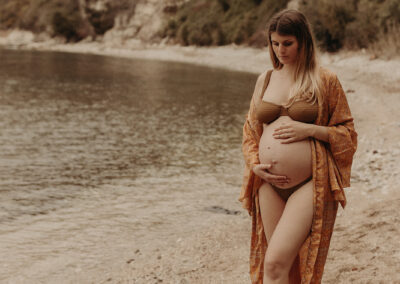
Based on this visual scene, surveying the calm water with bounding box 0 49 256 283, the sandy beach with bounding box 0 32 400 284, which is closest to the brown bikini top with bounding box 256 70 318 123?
the sandy beach with bounding box 0 32 400 284

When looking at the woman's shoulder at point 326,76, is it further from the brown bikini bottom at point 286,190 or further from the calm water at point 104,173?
the calm water at point 104,173

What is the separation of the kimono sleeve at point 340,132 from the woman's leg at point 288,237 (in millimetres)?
278

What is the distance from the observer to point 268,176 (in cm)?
298

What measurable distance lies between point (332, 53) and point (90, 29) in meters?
46.5

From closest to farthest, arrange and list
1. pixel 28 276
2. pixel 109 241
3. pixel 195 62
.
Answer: pixel 28 276 < pixel 109 241 < pixel 195 62

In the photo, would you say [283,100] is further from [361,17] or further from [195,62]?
[195,62]

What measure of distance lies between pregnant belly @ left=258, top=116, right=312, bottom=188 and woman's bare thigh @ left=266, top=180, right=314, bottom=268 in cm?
9

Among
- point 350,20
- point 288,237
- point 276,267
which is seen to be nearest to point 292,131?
point 288,237

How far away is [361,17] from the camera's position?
27375 mm

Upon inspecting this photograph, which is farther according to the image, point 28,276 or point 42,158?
point 42,158

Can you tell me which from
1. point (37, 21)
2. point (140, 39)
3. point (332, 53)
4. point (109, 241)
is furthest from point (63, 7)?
point (109, 241)

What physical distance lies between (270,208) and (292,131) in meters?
0.54

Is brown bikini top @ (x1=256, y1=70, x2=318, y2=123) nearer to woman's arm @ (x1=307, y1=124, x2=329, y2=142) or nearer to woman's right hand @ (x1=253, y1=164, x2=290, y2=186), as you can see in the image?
woman's arm @ (x1=307, y1=124, x2=329, y2=142)

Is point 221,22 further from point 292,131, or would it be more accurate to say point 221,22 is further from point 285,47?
point 292,131
